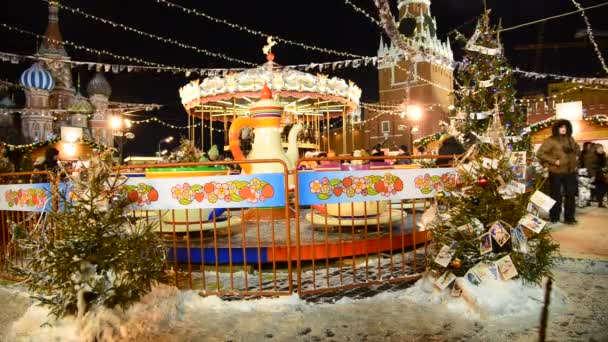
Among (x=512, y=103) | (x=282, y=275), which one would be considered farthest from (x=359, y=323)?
(x=512, y=103)

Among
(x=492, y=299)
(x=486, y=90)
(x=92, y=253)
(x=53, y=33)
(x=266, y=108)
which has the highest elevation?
(x=53, y=33)

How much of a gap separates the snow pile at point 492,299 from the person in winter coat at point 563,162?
380 cm

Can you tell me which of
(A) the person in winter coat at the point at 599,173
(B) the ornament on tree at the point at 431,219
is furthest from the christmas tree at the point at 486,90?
(B) the ornament on tree at the point at 431,219

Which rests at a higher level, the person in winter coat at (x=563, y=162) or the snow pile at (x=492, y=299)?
the person in winter coat at (x=563, y=162)

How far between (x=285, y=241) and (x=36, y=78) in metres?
40.1

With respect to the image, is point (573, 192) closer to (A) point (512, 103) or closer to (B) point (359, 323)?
(A) point (512, 103)

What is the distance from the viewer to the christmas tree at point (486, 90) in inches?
355

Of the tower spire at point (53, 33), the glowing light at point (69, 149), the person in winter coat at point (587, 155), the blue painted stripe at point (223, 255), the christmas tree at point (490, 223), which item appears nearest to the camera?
the christmas tree at point (490, 223)

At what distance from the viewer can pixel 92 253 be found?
3.39 meters

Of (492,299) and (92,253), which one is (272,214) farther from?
(492,299)

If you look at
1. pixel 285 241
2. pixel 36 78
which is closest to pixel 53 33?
pixel 36 78

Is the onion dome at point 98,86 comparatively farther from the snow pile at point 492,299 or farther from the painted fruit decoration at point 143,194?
the snow pile at point 492,299

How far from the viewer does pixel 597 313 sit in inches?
139

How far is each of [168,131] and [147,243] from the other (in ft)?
180
